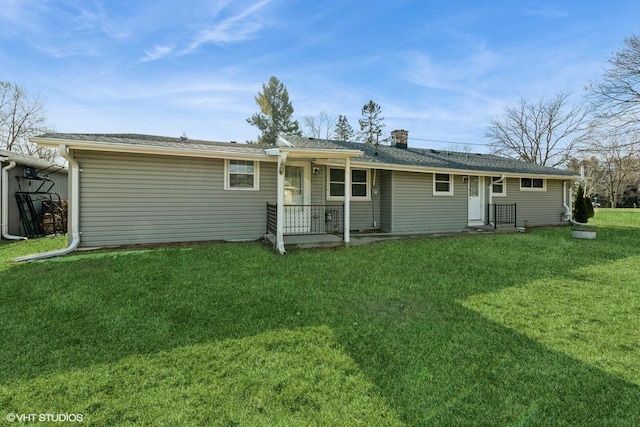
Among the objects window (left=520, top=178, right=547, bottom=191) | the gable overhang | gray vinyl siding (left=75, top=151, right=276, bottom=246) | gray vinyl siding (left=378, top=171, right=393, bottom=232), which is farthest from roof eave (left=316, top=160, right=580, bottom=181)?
gray vinyl siding (left=75, top=151, right=276, bottom=246)

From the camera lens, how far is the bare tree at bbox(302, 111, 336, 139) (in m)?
31.5

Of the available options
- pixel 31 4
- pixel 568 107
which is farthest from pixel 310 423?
pixel 568 107

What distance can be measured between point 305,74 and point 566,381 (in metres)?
16.9

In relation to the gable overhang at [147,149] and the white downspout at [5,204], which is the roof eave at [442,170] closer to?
the gable overhang at [147,149]

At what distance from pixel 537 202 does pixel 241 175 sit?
12.5 metres

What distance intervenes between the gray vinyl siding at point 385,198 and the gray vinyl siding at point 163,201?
3832 millimetres

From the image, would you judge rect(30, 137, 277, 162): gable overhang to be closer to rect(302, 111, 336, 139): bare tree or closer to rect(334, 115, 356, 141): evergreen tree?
rect(334, 115, 356, 141): evergreen tree

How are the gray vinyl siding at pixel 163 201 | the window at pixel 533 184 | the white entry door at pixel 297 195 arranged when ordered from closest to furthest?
1. the gray vinyl siding at pixel 163 201
2. the white entry door at pixel 297 195
3. the window at pixel 533 184

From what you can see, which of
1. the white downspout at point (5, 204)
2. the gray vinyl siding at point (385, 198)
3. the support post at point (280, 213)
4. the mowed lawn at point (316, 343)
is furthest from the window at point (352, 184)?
the white downspout at point (5, 204)

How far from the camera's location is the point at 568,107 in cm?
2691

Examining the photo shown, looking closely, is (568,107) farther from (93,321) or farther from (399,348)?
(93,321)

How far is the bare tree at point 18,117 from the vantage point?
22.8 m

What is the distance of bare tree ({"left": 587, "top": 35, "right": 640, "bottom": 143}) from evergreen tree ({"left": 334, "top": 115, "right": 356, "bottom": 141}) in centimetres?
1838

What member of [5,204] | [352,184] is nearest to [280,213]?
[352,184]
